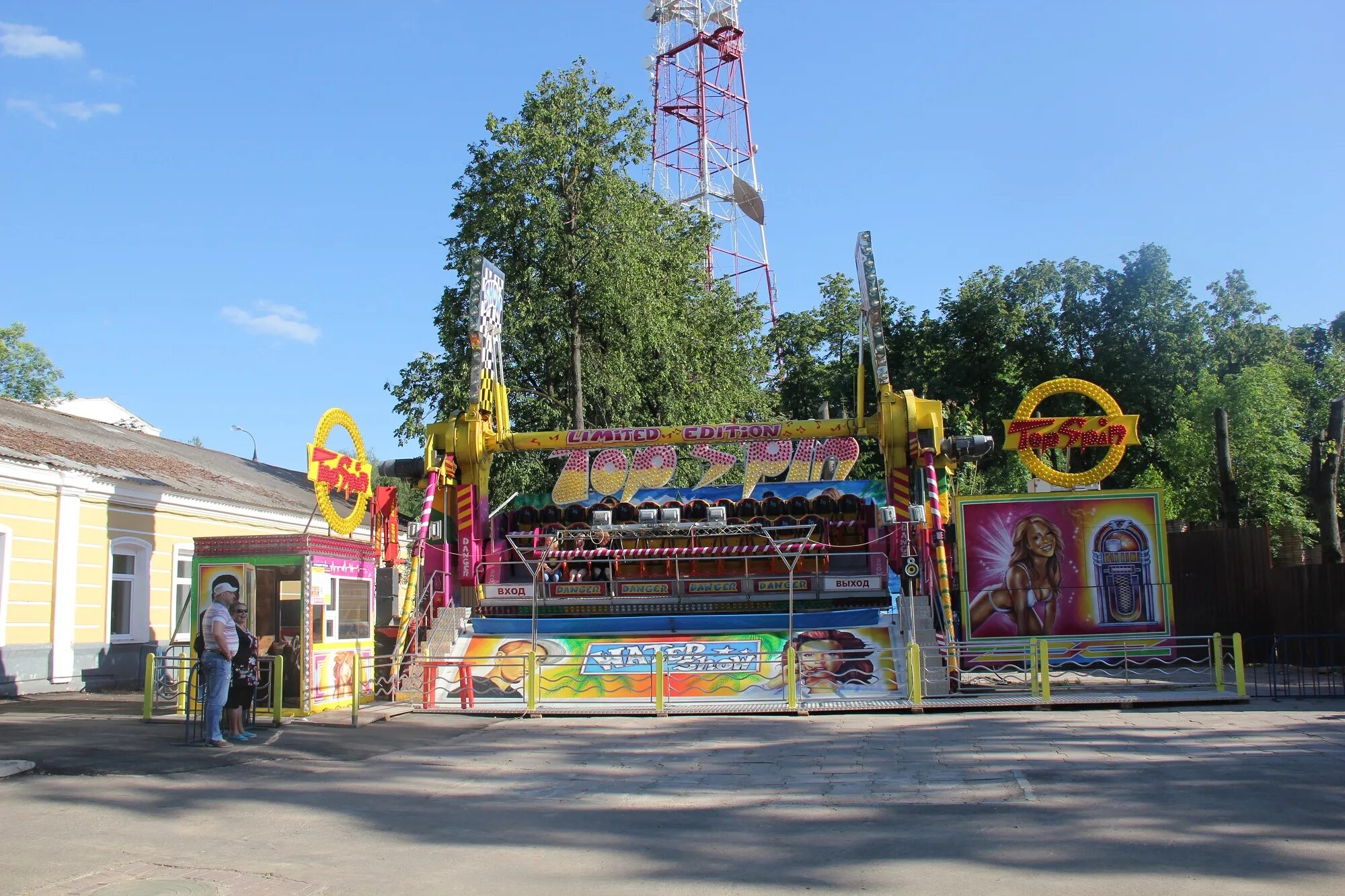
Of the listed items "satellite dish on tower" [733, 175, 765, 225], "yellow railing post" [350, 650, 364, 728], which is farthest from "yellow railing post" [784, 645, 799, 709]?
"satellite dish on tower" [733, 175, 765, 225]

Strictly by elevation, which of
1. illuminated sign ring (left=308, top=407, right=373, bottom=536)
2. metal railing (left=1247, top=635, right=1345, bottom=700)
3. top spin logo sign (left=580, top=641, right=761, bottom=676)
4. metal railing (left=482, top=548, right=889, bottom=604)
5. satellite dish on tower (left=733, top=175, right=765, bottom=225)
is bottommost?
metal railing (left=1247, top=635, right=1345, bottom=700)

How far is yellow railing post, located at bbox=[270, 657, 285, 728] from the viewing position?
13.6 meters

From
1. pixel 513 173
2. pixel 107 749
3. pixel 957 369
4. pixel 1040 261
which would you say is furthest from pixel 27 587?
pixel 1040 261

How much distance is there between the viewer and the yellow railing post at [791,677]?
594 inches

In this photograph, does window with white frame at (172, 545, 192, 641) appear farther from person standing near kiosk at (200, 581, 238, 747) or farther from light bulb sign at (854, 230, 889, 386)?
light bulb sign at (854, 230, 889, 386)

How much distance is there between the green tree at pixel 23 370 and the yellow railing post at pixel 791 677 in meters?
45.0

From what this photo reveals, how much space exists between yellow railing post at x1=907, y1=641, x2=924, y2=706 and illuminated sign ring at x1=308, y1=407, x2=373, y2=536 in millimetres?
8819

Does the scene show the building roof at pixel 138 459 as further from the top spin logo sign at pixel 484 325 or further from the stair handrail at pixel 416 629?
the top spin logo sign at pixel 484 325

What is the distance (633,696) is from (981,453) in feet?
26.1

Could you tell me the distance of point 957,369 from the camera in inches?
1545

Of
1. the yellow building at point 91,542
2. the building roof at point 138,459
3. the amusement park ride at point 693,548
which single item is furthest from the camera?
the building roof at point 138,459

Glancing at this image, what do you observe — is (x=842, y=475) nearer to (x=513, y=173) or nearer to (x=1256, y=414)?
(x=513, y=173)

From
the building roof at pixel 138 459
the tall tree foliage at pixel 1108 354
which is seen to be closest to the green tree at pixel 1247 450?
the tall tree foliage at pixel 1108 354

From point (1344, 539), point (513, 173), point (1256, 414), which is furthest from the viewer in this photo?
point (1344, 539)
